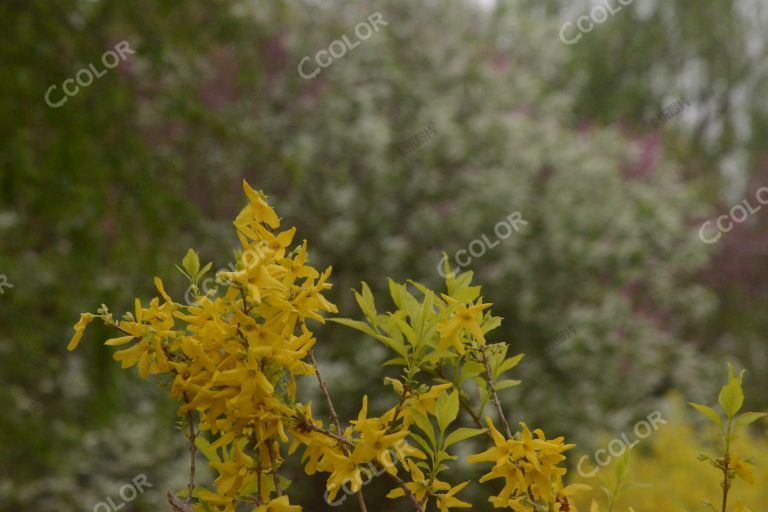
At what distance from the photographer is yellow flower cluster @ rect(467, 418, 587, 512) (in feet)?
3.53

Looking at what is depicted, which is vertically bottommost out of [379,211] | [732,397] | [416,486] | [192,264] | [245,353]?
[732,397]

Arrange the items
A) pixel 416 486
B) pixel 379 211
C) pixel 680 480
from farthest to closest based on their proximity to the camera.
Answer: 1. pixel 379 211
2. pixel 680 480
3. pixel 416 486

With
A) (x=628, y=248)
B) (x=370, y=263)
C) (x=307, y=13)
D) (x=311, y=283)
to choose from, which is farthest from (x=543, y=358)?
(x=311, y=283)

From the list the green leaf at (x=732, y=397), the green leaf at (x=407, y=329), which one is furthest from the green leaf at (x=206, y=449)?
the green leaf at (x=732, y=397)

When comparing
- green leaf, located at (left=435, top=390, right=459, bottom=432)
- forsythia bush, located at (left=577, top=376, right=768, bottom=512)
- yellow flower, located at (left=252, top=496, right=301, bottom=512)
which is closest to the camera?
yellow flower, located at (left=252, top=496, right=301, bottom=512)

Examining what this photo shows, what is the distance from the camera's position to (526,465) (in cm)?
109

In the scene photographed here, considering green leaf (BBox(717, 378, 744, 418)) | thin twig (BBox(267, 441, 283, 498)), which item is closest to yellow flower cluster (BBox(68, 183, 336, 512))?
thin twig (BBox(267, 441, 283, 498))

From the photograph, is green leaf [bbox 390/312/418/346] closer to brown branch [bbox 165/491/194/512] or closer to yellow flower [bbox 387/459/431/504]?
yellow flower [bbox 387/459/431/504]

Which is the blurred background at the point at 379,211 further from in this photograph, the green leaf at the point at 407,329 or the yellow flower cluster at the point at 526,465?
the yellow flower cluster at the point at 526,465

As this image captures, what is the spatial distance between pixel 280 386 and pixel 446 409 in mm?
233

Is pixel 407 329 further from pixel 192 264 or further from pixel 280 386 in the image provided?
pixel 192 264

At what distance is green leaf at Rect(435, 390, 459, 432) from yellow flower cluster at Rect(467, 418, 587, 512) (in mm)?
52

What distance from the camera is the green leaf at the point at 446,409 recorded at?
112cm

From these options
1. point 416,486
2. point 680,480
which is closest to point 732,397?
point 416,486
